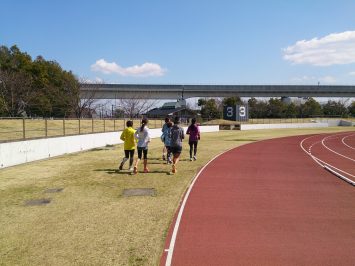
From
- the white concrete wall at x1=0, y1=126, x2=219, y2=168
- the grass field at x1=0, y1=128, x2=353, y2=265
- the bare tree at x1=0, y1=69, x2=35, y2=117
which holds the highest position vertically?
the bare tree at x1=0, y1=69, x2=35, y2=117

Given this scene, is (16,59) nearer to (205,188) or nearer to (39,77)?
(39,77)

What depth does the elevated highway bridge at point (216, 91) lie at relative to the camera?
253ft

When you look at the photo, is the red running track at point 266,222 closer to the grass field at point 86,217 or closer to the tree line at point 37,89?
the grass field at point 86,217

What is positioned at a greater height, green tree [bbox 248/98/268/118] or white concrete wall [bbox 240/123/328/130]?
green tree [bbox 248/98/268/118]

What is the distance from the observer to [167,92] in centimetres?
7962

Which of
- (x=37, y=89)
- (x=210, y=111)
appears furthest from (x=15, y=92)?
(x=210, y=111)

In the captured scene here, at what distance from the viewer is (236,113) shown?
70.8m

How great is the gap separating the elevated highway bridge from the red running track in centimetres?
6342

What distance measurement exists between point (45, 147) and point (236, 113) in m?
54.5

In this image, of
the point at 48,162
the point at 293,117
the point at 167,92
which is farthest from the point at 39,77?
the point at 293,117

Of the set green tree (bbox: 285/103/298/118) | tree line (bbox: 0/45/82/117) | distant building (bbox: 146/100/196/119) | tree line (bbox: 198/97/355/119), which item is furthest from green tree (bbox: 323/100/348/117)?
tree line (bbox: 0/45/82/117)

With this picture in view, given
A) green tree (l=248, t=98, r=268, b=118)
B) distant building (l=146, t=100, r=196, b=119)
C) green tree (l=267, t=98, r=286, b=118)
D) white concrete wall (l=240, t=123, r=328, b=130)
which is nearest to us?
white concrete wall (l=240, t=123, r=328, b=130)

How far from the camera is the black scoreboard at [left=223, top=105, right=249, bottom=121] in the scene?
7100 centimetres

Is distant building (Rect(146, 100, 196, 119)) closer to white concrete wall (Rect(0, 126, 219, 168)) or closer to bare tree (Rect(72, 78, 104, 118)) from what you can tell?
bare tree (Rect(72, 78, 104, 118))
